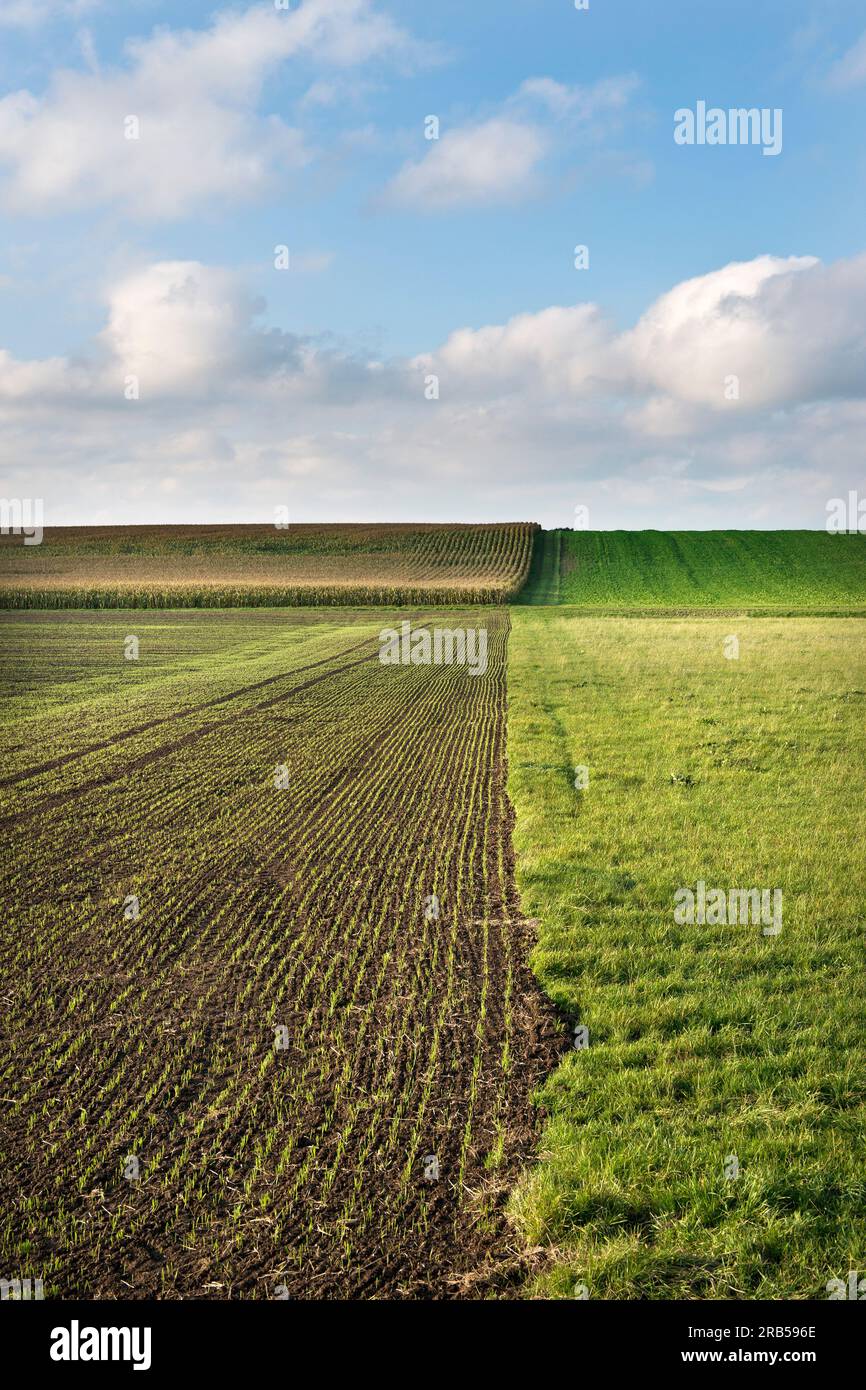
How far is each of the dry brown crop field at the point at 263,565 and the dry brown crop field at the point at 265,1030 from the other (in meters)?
52.5

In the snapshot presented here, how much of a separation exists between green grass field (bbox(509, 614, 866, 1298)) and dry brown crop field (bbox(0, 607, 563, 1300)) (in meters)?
0.39

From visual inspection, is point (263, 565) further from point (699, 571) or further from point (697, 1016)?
point (697, 1016)

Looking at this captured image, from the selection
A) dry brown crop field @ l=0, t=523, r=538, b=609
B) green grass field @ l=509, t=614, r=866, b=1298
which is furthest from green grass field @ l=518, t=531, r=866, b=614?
green grass field @ l=509, t=614, r=866, b=1298

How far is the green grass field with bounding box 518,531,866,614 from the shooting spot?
6988cm

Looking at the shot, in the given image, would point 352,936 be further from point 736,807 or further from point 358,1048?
point 736,807

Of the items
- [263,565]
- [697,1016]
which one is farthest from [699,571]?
[697,1016]

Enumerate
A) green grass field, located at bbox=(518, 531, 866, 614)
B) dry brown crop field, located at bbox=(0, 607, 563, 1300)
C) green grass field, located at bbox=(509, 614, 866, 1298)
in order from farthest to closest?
green grass field, located at bbox=(518, 531, 866, 614)
dry brown crop field, located at bbox=(0, 607, 563, 1300)
green grass field, located at bbox=(509, 614, 866, 1298)

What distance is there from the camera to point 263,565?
3278 inches

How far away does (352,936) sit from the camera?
8242 millimetres

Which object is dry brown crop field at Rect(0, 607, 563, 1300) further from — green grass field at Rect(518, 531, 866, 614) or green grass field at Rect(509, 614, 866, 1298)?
green grass field at Rect(518, 531, 866, 614)

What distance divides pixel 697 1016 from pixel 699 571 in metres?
80.3

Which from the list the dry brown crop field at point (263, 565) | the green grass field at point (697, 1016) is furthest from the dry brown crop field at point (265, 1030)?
the dry brown crop field at point (263, 565)

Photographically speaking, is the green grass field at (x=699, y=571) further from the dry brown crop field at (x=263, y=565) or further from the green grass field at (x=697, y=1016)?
the green grass field at (x=697, y=1016)
